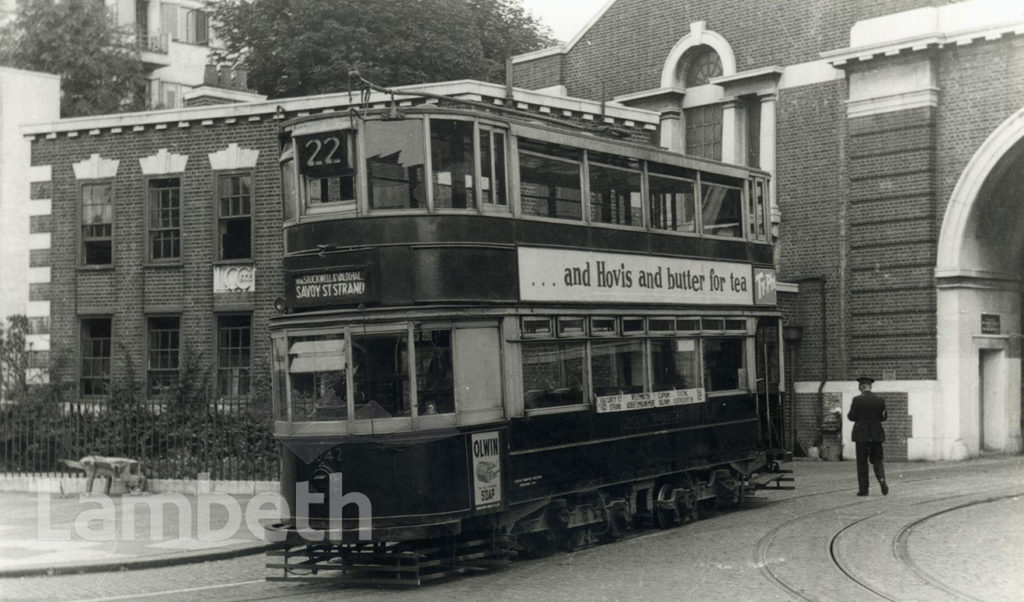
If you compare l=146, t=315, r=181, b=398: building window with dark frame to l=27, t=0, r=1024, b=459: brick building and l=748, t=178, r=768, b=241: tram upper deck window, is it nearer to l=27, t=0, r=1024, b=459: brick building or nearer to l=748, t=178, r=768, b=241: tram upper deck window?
l=27, t=0, r=1024, b=459: brick building

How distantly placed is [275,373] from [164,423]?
8759mm

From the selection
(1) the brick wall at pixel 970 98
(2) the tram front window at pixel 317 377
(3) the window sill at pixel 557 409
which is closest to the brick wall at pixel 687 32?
(1) the brick wall at pixel 970 98

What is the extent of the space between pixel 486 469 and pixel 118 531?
5.74 metres

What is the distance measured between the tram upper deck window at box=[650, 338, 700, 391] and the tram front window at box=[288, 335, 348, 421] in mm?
4604

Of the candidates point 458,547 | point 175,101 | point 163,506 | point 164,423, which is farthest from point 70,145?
point 175,101

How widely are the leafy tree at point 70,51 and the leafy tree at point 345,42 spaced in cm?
822

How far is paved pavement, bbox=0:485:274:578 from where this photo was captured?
13734 millimetres

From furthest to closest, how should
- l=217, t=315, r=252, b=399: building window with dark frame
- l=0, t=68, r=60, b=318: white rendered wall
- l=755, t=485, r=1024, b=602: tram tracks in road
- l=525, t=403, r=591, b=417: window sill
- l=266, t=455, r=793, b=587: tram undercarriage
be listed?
1. l=0, t=68, r=60, b=318: white rendered wall
2. l=217, t=315, r=252, b=399: building window with dark frame
3. l=525, t=403, r=591, b=417: window sill
4. l=266, t=455, r=793, b=587: tram undercarriage
5. l=755, t=485, r=1024, b=602: tram tracks in road

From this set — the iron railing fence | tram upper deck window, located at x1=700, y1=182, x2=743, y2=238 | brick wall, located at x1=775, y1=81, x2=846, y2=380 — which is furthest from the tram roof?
the iron railing fence

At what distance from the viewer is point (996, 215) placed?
2495cm

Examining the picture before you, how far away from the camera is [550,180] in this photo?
46.1 feet

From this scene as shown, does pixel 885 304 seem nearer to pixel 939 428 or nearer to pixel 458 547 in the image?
pixel 939 428

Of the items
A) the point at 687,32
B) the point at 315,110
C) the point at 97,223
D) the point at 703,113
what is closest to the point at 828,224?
the point at 703,113

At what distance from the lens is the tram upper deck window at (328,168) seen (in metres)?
12.6
